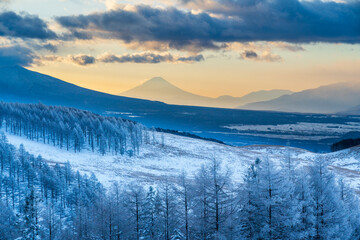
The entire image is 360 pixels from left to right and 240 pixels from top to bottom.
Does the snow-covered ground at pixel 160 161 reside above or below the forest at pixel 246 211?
below

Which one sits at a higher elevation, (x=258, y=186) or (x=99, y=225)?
(x=258, y=186)

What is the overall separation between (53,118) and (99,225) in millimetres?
99982

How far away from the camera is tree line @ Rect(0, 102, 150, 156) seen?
369 feet

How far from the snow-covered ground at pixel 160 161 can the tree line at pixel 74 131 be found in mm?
4447

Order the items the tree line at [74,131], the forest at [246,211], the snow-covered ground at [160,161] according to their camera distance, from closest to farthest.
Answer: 1. the forest at [246,211]
2. the snow-covered ground at [160,161]
3. the tree line at [74,131]

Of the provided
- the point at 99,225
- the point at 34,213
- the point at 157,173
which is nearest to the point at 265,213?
the point at 99,225

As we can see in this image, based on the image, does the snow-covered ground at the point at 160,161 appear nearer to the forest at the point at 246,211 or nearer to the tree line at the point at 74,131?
the tree line at the point at 74,131

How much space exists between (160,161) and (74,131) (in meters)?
29.7

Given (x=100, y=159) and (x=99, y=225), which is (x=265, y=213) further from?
(x=100, y=159)

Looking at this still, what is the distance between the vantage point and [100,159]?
4013 inches

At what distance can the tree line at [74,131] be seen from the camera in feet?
369

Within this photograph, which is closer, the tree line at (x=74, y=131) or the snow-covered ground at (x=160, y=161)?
the snow-covered ground at (x=160, y=161)

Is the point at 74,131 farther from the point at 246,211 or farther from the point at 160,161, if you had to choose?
the point at 246,211

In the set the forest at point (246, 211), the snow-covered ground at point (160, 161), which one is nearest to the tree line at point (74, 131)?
the snow-covered ground at point (160, 161)
